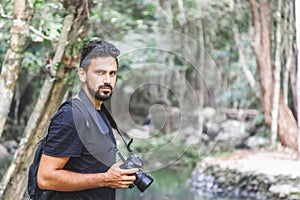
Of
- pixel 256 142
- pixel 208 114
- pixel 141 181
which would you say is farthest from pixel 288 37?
pixel 141 181

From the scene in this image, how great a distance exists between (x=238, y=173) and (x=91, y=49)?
8.69 m

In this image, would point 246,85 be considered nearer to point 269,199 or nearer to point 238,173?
point 238,173

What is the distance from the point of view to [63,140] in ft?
5.82

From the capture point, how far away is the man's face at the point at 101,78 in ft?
6.23

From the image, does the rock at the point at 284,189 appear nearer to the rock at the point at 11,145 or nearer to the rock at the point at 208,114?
the rock at the point at 208,114

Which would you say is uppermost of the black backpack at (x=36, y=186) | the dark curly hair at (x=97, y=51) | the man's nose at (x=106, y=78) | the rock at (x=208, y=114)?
the dark curly hair at (x=97, y=51)

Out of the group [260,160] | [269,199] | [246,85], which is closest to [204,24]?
[246,85]

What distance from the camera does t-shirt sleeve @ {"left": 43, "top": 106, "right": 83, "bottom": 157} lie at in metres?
1.77

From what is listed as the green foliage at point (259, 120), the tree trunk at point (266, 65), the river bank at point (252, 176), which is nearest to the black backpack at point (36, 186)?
the river bank at point (252, 176)

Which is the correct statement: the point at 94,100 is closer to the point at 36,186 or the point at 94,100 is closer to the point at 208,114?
the point at 36,186

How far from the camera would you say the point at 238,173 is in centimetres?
1030

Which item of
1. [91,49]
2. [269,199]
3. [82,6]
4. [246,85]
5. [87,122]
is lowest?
[269,199]

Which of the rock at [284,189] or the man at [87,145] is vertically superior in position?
the man at [87,145]

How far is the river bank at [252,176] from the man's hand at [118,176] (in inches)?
254
